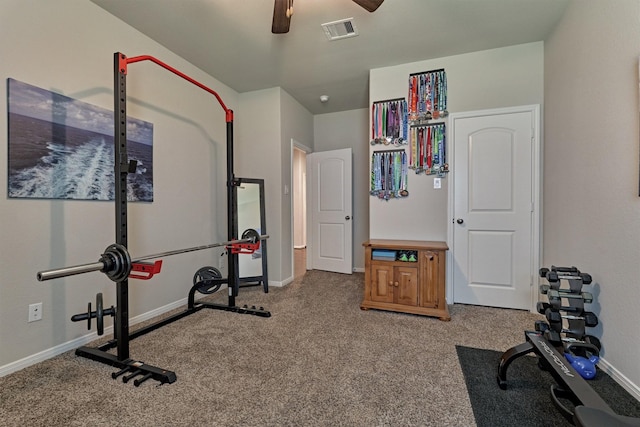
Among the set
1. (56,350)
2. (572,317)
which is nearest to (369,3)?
(572,317)

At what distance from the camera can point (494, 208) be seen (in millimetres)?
2990

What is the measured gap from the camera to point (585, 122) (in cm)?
208

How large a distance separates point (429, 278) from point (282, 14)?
8.31 ft

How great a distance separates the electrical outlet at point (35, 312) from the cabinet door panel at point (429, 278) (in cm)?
306

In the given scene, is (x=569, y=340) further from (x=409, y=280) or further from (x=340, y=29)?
(x=340, y=29)

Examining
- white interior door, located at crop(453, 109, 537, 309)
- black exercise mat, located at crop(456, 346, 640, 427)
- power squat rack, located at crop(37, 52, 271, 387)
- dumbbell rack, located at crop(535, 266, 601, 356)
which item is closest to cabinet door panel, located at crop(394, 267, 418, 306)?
white interior door, located at crop(453, 109, 537, 309)

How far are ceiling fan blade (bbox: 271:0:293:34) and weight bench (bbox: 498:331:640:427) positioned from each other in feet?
8.33

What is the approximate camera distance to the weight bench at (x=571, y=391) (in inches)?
39.9

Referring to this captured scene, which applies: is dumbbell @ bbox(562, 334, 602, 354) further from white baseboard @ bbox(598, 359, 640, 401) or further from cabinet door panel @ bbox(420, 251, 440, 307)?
cabinet door panel @ bbox(420, 251, 440, 307)

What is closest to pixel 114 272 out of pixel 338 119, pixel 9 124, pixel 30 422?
pixel 30 422

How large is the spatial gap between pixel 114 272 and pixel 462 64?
12.2 feet

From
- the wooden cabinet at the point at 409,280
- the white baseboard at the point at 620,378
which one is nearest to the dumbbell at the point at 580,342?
the white baseboard at the point at 620,378

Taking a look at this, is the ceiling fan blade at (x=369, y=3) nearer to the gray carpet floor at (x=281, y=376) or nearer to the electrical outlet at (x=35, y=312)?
the gray carpet floor at (x=281, y=376)

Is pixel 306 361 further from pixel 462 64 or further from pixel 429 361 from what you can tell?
pixel 462 64
